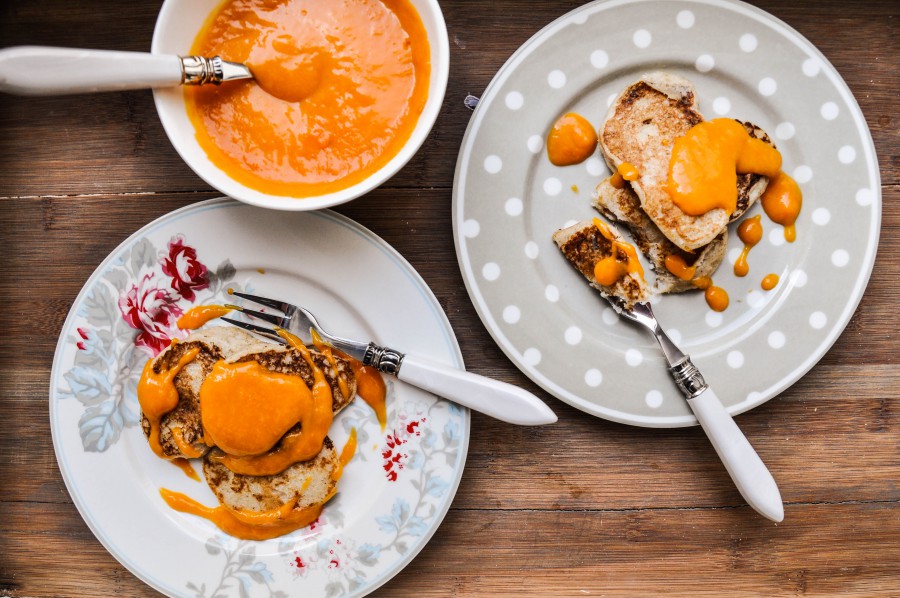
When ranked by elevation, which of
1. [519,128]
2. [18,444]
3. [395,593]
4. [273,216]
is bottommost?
[395,593]

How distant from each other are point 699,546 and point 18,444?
185cm

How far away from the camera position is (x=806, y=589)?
1.84 meters

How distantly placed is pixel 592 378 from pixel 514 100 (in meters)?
0.71

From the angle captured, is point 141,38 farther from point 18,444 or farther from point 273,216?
point 18,444

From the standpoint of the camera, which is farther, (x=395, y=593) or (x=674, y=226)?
(x=395, y=593)

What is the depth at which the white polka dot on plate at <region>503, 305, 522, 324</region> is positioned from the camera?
167 cm

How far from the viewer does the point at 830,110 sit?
5.48 ft

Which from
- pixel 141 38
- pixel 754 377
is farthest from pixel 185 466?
pixel 754 377

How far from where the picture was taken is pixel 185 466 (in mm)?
1691

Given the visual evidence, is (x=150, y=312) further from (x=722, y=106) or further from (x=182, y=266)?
(x=722, y=106)

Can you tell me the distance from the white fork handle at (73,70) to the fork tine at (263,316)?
22.2 inches

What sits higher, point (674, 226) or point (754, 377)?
point (674, 226)

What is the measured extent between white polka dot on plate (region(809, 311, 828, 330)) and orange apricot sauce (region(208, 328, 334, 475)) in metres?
1.20

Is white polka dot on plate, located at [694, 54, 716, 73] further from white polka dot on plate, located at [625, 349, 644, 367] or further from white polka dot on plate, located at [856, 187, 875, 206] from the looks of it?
white polka dot on plate, located at [625, 349, 644, 367]
